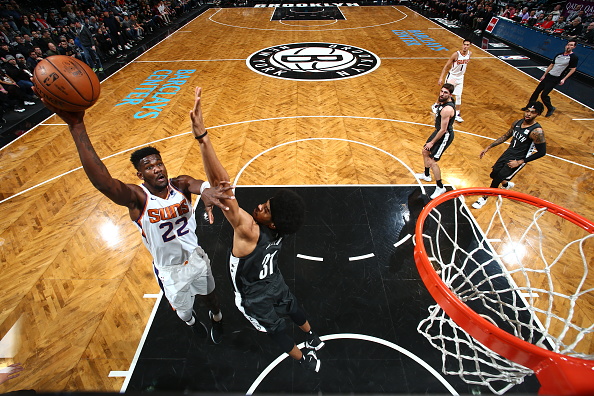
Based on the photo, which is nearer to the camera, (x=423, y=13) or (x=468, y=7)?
(x=468, y=7)

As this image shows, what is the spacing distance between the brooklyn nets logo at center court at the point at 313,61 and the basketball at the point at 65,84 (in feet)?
24.7

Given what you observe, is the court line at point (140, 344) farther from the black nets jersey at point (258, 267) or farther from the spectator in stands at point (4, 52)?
the spectator in stands at point (4, 52)

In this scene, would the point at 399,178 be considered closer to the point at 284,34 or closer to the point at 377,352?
the point at 377,352

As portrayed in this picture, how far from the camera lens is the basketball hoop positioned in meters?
1.65

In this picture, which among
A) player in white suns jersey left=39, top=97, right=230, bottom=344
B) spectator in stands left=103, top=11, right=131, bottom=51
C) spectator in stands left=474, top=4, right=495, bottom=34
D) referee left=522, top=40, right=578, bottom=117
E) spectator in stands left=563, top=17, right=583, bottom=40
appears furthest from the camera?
spectator in stands left=474, top=4, right=495, bottom=34

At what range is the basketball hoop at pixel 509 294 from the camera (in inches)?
64.8

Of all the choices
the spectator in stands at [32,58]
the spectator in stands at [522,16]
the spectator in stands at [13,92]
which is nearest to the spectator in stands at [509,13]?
the spectator in stands at [522,16]

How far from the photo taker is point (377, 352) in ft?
9.81

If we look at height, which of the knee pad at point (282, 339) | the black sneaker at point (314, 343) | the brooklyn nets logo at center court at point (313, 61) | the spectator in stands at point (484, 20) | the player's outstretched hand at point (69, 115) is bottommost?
the black sneaker at point (314, 343)

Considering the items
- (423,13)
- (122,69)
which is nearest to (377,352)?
(122,69)

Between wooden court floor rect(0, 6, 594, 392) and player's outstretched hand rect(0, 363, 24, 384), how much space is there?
60mm

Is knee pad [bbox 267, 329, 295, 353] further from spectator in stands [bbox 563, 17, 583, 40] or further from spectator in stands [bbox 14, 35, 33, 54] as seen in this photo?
spectator in stands [bbox 563, 17, 583, 40]

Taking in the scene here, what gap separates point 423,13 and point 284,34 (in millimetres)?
9731

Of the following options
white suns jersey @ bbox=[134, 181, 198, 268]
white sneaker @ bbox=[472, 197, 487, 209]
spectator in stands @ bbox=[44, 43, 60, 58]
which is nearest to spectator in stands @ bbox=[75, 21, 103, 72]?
spectator in stands @ bbox=[44, 43, 60, 58]
